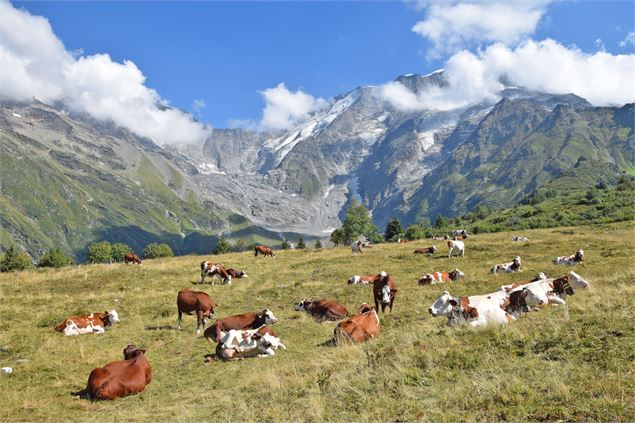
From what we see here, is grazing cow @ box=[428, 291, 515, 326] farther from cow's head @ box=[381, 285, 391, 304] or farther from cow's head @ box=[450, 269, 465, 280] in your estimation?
cow's head @ box=[450, 269, 465, 280]

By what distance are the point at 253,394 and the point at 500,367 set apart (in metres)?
5.55

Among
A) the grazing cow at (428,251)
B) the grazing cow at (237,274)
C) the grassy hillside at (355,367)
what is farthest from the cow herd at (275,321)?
the grazing cow at (428,251)

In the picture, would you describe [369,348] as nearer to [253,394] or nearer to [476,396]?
[253,394]

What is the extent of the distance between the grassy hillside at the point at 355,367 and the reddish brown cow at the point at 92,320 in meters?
0.56

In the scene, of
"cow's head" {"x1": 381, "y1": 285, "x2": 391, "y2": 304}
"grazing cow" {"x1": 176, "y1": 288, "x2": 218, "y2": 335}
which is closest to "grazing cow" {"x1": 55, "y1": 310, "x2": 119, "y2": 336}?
"grazing cow" {"x1": 176, "y1": 288, "x2": 218, "y2": 335}

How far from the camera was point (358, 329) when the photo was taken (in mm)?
16016

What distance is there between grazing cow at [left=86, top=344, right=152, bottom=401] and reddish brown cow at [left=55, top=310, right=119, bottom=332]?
8870 millimetres

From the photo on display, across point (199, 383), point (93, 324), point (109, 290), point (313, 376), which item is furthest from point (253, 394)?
point (109, 290)

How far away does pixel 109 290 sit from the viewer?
30.6m

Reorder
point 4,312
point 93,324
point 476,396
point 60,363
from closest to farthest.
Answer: point 476,396 → point 60,363 → point 93,324 → point 4,312

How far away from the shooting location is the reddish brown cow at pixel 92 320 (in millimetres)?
21031

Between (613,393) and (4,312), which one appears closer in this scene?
(613,393)

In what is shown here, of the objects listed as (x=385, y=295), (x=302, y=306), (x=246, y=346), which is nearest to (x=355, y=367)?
(x=246, y=346)

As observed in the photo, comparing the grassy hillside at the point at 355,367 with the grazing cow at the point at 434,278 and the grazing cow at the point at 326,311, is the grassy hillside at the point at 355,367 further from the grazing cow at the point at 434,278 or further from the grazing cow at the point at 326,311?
the grazing cow at the point at 434,278
